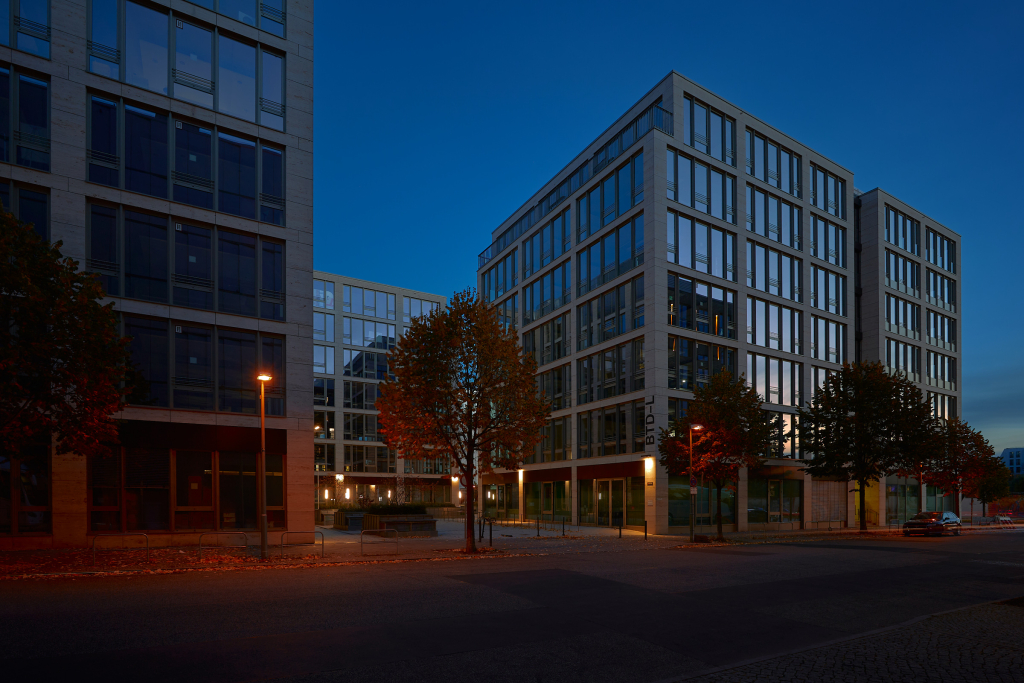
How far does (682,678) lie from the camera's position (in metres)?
8.62

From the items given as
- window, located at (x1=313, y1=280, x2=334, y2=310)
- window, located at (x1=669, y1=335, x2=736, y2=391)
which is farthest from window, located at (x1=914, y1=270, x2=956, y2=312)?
window, located at (x1=313, y1=280, x2=334, y2=310)

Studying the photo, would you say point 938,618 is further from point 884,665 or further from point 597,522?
point 597,522

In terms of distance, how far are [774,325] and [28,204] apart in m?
41.3

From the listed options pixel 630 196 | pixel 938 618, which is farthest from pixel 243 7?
pixel 938 618

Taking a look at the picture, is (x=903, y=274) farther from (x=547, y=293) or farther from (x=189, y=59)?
(x=189, y=59)

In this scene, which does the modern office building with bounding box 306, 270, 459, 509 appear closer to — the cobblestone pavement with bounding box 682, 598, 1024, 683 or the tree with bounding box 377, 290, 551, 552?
the tree with bounding box 377, 290, 551, 552

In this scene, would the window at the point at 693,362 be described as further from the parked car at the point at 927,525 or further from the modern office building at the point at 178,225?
the modern office building at the point at 178,225

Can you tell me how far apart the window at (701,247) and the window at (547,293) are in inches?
426

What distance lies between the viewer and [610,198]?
1813 inches

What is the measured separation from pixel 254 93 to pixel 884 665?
99.9ft

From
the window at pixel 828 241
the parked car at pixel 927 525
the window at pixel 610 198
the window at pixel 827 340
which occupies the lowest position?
the parked car at pixel 927 525

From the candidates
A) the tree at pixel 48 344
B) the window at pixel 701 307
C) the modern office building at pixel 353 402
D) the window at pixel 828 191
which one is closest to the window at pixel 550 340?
the window at pixel 701 307

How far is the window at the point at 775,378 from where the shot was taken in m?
45.3

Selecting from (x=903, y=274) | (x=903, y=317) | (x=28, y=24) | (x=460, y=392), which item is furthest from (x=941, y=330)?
(x=28, y=24)
